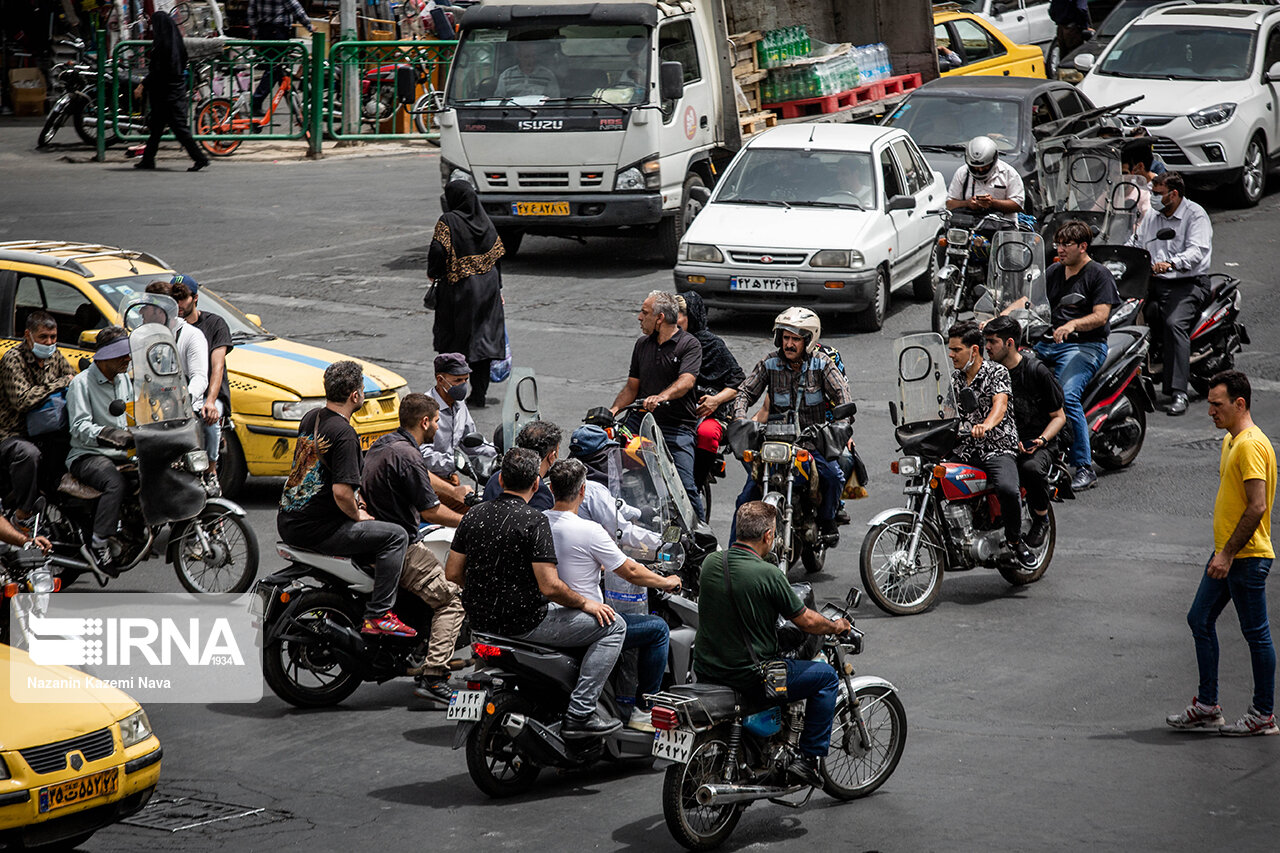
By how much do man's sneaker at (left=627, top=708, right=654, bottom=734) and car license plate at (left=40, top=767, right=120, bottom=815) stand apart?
222cm

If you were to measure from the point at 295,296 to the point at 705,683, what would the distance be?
38.6 feet

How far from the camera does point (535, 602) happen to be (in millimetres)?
6938

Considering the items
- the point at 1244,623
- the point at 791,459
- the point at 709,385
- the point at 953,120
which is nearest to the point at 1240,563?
the point at 1244,623

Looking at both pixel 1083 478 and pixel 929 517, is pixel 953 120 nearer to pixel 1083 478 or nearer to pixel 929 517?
pixel 1083 478

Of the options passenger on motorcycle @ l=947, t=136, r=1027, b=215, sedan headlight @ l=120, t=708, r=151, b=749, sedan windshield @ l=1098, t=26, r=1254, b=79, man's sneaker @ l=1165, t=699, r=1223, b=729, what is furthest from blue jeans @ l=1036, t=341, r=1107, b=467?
sedan windshield @ l=1098, t=26, r=1254, b=79

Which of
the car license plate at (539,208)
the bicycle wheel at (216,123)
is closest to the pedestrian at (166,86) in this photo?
the bicycle wheel at (216,123)

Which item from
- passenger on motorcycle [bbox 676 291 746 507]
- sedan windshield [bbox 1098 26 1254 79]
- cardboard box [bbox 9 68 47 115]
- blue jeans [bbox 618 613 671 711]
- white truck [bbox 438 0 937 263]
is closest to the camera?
blue jeans [bbox 618 613 671 711]

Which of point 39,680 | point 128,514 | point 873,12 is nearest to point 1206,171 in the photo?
point 873,12

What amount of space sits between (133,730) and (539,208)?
11683 millimetres

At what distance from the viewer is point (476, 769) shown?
6.82 m

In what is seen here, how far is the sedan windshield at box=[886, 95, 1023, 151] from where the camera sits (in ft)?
58.3

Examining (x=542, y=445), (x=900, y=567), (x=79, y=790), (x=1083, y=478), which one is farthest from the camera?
(x=1083, y=478)

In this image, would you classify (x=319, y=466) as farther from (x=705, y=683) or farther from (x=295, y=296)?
(x=295, y=296)

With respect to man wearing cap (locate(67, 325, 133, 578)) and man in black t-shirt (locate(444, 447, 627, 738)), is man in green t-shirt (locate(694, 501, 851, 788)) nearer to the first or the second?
man in black t-shirt (locate(444, 447, 627, 738))
